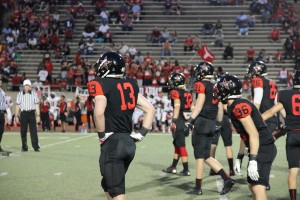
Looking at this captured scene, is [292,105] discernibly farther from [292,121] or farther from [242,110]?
[242,110]

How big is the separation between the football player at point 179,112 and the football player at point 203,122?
117 cm

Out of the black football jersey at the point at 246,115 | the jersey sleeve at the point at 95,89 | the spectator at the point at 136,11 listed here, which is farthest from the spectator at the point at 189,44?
the jersey sleeve at the point at 95,89

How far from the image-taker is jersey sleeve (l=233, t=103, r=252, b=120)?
614 cm

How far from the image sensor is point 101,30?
30.3m

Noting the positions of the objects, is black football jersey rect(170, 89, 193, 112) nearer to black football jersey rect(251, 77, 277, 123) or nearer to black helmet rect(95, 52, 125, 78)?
black football jersey rect(251, 77, 277, 123)

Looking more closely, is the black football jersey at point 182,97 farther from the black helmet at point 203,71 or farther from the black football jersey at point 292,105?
the black football jersey at point 292,105

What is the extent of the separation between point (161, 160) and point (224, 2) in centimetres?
2001

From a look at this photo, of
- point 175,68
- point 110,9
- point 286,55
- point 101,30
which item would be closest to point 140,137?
point 175,68

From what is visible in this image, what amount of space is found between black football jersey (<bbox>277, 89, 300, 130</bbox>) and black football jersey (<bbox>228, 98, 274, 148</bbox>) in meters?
0.92

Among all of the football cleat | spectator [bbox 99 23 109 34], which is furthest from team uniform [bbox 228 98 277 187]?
spectator [bbox 99 23 109 34]

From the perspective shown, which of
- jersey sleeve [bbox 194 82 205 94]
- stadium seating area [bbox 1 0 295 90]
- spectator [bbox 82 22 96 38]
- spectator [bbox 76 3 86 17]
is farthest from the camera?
spectator [bbox 76 3 86 17]

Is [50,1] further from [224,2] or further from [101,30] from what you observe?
[224,2]

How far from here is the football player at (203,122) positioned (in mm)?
8609

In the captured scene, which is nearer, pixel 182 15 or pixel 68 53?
pixel 68 53
